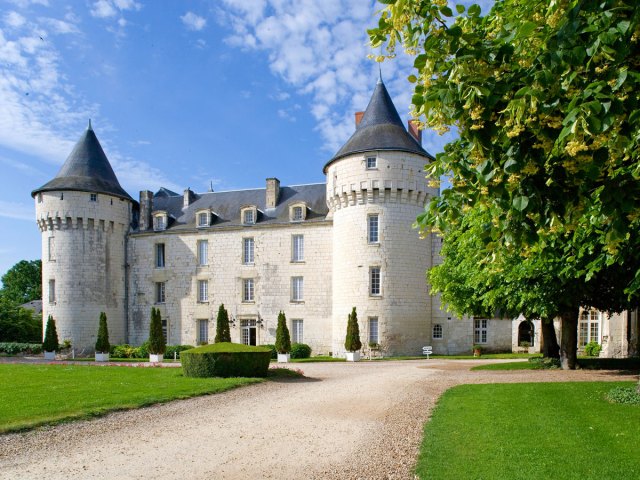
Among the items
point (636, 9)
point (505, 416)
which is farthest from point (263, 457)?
point (636, 9)

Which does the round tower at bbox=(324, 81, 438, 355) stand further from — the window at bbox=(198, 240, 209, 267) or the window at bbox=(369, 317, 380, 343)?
the window at bbox=(198, 240, 209, 267)

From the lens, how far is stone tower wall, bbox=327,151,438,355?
90.7ft

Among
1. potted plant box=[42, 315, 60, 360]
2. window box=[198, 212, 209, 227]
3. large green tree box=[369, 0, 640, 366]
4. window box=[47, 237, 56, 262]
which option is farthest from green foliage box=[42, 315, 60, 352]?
large green tree box=[369, 0, 640, 366]

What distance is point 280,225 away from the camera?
104ft

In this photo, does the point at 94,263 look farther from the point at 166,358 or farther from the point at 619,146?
the point at 619,146

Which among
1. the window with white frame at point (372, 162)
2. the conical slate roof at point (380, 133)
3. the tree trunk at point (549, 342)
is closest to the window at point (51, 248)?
the conical slate roof at point (380, 133)

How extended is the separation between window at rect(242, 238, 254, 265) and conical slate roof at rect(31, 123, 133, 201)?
881 cm

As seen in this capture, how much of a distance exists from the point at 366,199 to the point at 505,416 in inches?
783

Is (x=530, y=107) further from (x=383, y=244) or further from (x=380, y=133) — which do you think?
(x=380, y=133)

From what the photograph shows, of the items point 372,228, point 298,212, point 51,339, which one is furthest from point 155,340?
point 372,228

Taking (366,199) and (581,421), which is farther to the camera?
(366,199)

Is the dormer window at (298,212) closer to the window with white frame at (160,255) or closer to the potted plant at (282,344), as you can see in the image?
the potted plant at (282,344)

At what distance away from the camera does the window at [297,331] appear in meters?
30.9

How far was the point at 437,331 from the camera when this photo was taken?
29375mm
